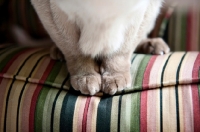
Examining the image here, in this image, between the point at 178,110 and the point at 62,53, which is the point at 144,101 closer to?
the point at 178,110

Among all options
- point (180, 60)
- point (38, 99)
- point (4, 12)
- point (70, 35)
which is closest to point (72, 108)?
point (38, 99)

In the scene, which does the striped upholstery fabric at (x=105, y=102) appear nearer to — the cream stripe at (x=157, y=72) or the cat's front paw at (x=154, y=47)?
the cream stripe at (x=157, y=72)

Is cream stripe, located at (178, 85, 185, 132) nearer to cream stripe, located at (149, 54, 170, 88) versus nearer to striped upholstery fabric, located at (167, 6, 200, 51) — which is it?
cream stripe, located at (149, 54, 170, 88)

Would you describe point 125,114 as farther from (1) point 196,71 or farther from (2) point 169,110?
(1) point 196,71

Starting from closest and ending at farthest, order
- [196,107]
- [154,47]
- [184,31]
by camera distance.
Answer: [196,107]
[154,47]
[184,31]

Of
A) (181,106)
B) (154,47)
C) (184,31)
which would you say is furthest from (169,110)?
(184,31)

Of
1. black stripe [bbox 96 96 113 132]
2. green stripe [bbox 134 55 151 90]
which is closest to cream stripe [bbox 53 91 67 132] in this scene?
black stripe [bbox 96 96 113 132]

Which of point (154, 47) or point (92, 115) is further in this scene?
point (154, 47)
